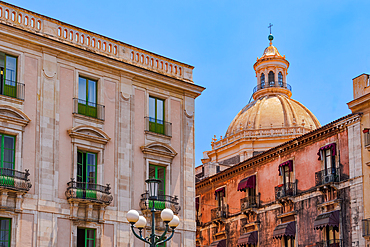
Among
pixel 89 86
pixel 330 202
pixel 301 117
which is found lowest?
pixel 330 202

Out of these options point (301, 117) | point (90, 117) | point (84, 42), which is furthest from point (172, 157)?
point (301, 117)

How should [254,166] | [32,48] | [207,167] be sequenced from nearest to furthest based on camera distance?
[32,48], [254,166], [207,167]

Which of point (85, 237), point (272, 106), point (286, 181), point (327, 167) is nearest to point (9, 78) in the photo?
point (85, 237)

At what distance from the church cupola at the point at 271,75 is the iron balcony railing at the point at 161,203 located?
39044 mm

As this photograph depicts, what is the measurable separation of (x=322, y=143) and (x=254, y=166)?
7209 mm

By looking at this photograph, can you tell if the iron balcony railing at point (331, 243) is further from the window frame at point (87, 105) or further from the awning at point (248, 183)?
the window frame at point (87, 105)

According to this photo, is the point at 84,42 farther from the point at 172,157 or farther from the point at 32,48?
the point at 172,157

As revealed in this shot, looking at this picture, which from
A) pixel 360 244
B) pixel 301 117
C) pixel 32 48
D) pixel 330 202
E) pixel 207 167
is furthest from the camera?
pixel 301 117

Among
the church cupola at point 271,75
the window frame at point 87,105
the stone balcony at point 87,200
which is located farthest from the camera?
the church cupola at point 271,75

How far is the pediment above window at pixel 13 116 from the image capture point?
2414 cm

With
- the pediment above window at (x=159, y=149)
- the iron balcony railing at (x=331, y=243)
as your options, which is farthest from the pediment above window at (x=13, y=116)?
the iron balcony railing at (x=331, y=243)

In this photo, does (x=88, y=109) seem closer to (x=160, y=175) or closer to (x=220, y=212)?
(x=160, y=175)

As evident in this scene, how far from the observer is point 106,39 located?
28.6 m

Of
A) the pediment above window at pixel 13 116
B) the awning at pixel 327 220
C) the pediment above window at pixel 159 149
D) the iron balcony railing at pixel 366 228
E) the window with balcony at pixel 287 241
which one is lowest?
the window with balcony at pixel 287 241
